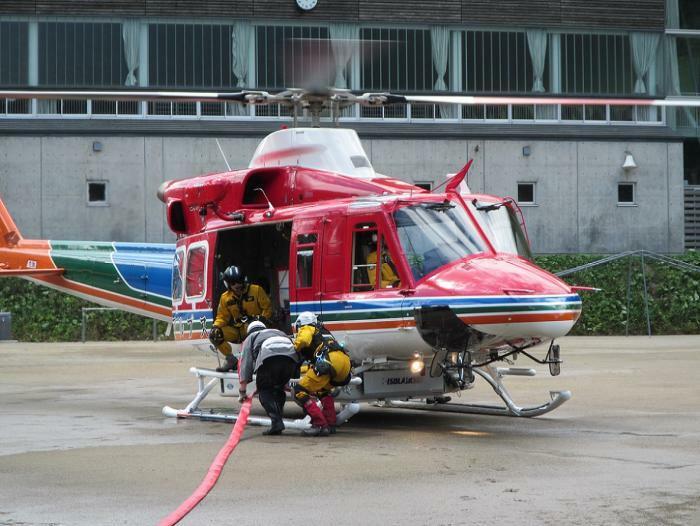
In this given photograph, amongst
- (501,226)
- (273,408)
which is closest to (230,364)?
(273,408)

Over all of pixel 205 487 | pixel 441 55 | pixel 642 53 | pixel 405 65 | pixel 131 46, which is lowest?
pixel 205 487

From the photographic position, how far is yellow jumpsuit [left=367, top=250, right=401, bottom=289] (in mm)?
13141

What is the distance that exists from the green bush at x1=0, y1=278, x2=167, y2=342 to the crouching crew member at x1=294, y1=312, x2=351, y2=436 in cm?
1974

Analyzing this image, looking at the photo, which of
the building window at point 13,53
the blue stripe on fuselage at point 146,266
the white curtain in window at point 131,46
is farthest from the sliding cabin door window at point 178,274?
the building window at point 13,53

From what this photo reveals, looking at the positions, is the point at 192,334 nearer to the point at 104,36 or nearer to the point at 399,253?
the point at 399,253

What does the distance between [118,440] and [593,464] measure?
5.16m

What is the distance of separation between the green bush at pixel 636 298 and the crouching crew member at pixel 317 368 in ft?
67.9

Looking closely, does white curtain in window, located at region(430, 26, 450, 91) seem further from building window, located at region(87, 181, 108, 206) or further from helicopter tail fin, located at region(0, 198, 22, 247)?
helicopter tail fin, located at region(0, 198, 22, 247)

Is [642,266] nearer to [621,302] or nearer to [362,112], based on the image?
[621,302]

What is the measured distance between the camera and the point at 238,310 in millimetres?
14734

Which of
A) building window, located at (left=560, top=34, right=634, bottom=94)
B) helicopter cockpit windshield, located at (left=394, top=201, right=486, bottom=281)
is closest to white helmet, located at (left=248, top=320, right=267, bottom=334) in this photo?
helicopter cockpit windshield, located at (left=394, top=201, right=486, bottom=281)

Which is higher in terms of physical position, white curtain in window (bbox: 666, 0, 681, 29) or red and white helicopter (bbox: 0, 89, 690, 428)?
white curtain in window (bbox: 666, 0, 681, 29)

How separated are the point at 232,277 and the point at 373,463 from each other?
14.0ft

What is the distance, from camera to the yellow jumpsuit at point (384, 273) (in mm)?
13141
